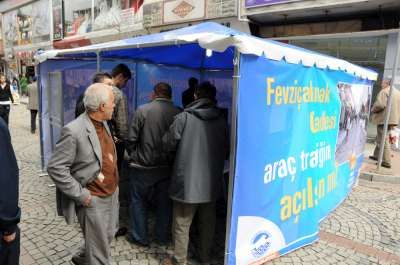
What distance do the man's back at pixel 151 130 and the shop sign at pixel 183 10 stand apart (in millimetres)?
10873

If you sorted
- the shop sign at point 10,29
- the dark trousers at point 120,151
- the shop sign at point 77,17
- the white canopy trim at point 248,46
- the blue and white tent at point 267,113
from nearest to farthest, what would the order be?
the white canopy trim at point 248,46, the blue and white tent at point 267,113, the dark trousers at point 120,151, the shop sign at point 77,17, the shop sign at point 10,29

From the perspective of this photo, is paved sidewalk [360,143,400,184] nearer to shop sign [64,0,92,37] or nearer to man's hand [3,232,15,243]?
man's hand [3,232,15,243]

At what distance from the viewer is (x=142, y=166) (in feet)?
11.6

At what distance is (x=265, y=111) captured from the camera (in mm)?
3104

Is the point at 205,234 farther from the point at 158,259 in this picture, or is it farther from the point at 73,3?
the point at 73,3

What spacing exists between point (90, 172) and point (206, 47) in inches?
55.4

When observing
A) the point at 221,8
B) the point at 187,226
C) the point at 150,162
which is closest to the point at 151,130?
the point at 150,162

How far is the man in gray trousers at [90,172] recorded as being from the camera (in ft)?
7.80

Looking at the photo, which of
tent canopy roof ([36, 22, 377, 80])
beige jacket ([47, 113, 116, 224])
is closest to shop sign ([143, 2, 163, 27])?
tent canopy roof ([36, 22, 377, 80])

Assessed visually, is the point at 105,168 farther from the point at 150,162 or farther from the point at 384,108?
the point at 384,108

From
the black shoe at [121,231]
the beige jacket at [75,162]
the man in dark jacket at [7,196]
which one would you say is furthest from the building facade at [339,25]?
the man in dark jacket at [7,196]

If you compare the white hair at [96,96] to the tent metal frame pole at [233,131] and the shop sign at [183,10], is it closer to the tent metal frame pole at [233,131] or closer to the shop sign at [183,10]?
the tent metal frame pole at [233,131]

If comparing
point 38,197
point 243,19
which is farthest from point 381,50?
point 38,197

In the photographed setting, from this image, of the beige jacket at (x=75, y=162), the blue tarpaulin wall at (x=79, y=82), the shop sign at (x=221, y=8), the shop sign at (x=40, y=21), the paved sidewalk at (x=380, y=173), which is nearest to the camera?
the beige jacket at (x=75, y=162)
